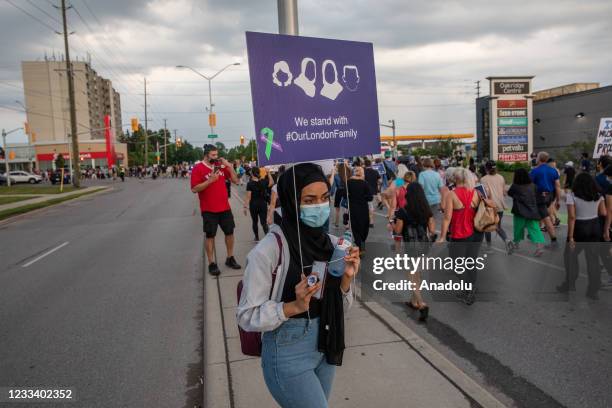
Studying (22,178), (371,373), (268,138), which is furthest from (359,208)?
(22,178)

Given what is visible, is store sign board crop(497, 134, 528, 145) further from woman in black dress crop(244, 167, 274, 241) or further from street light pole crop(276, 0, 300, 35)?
street light pole crop(276, 0, 300, 35)

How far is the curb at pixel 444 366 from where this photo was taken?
338 cm

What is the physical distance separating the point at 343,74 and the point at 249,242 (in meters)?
7.45

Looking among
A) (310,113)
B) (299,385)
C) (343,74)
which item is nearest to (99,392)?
(299,385)

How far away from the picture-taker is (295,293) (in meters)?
2.09

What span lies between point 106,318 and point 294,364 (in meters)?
4.47

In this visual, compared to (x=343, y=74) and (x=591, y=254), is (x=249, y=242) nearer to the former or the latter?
(x=591, y=254)

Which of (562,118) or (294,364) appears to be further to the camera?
(562,118)

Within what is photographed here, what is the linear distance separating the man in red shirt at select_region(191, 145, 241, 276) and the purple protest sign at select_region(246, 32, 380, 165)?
13.3ft

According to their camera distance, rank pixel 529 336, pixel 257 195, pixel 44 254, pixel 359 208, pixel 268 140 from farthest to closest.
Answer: pixel 44 254, pixel 257 195, pixel 359 208, pixel 529 336, pixel 268 140

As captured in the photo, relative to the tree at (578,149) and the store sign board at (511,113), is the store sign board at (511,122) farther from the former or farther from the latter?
the tree at (578,149)

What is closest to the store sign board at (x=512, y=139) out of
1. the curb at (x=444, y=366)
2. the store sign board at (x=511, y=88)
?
the store sign board at (x=511, y=88)

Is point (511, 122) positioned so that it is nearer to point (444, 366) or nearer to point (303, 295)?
point (444, 366)

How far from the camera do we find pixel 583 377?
3969 mm
